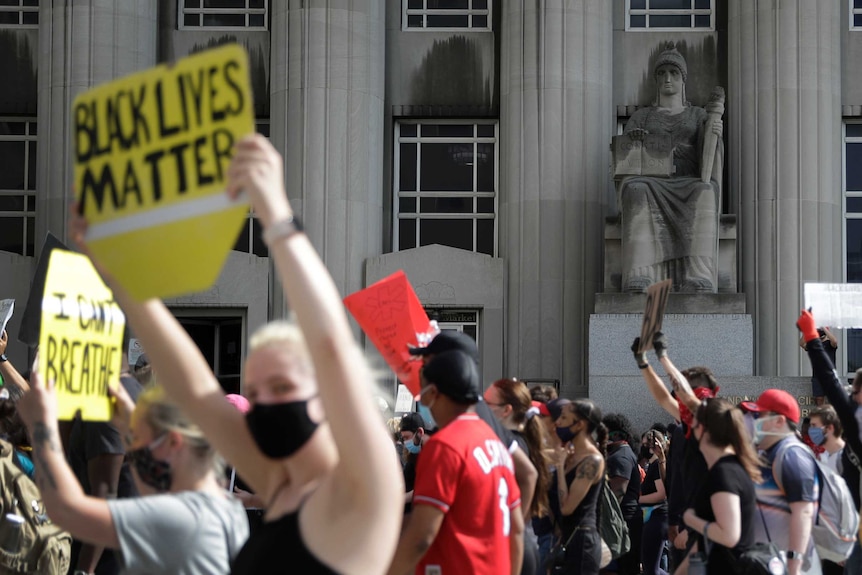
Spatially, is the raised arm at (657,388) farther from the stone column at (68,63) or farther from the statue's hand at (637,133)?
the stone column at (68,63)

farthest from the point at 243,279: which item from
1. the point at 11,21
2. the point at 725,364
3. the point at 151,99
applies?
the point at 151,99

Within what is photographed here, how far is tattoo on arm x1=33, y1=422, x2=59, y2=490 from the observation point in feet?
11.8

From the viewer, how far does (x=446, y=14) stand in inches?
920

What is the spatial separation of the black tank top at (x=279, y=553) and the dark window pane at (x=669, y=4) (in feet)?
69.9

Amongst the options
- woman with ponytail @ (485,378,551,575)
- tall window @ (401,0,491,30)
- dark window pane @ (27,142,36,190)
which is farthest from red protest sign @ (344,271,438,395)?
dark window pane @ (27,142,36,190)

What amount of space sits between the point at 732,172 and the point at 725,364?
4560 millimetres

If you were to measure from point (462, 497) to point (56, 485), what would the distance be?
1.79 m

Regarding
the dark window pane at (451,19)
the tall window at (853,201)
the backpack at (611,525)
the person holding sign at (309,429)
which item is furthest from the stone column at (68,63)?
the person holding sign at (309,429)

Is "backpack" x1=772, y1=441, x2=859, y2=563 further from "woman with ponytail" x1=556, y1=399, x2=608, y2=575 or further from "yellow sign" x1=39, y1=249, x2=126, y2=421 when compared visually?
"yellow sign" x1=39, y1=249, x2=126, y2=421

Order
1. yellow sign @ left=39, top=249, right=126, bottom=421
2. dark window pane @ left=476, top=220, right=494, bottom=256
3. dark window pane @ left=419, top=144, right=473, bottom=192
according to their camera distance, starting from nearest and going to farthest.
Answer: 1. yellow sign @ left=39, top=249, right=126, bottom=421
2. dark window pane @ left=476, top=220, right=494, bottom=256
3. dark window pane @ left=419, top=144, right=473, bottom=192

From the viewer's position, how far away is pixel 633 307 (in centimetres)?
1930

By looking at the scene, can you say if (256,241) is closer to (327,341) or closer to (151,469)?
(151,469)

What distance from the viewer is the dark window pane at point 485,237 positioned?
23281 millimetres

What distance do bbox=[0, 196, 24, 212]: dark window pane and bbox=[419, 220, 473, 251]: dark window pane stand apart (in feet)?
22.1
